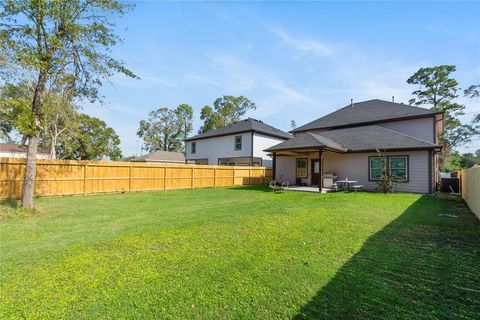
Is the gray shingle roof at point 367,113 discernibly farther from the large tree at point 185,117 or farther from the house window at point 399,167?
the large tree at point 185,117

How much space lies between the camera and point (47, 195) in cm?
1134

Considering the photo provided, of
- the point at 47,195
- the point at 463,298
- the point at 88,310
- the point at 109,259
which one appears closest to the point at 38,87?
the point at 47,195

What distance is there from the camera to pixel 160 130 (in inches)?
1937

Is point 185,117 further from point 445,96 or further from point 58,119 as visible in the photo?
point 445,96

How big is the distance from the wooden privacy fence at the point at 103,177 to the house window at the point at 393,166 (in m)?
10.1

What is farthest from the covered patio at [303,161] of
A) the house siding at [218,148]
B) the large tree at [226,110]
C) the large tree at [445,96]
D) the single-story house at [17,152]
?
the single-story house at [17,152]

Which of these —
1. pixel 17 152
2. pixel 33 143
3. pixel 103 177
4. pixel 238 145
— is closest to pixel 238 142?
pixel 238 145

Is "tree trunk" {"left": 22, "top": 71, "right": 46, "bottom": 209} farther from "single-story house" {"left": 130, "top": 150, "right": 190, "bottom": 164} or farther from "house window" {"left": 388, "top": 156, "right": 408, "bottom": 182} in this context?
"single-story house" {"left": 130, "top": 150, "right": 190, "bottom": 164}

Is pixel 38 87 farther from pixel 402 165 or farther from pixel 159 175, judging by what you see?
pixel 402 165

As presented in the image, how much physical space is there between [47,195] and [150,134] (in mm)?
39304

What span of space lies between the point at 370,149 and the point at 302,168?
192 inches

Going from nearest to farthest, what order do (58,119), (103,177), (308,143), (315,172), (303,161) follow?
(103,177) → (308,143) → (315,172) → (303,161) → (58,119)

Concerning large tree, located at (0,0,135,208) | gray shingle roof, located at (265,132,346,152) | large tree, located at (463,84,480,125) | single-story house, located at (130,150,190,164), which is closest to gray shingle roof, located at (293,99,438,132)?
gray shingle roof, located at (265,132,346,152)

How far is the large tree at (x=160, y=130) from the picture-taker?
48.6 m
